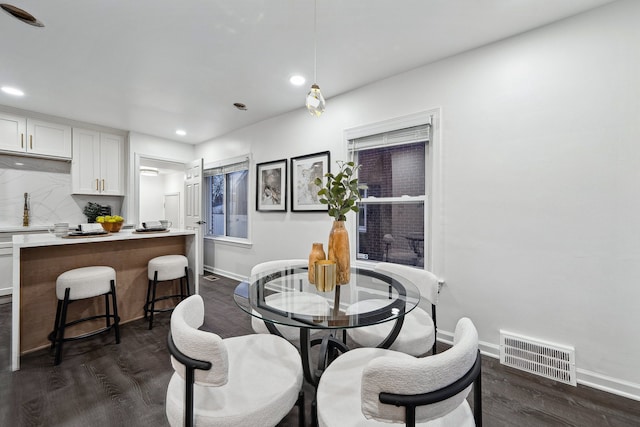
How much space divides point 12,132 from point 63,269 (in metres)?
2.78

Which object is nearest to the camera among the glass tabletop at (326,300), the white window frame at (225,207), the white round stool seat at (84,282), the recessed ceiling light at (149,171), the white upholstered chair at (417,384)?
the white upholstered chair at (417,384)

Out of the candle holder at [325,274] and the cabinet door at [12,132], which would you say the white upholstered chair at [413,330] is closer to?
the candle holder at [325,274]

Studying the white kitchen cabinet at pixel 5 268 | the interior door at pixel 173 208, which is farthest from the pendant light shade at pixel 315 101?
the interior door at pixel 173 208

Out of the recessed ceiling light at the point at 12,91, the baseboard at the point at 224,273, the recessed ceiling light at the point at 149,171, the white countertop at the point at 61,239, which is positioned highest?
the recessed ceiling light at the point at 12,91

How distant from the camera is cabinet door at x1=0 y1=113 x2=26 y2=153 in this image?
3568mm

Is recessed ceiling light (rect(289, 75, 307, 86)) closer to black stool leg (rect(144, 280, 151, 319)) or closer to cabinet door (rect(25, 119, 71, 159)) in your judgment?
black stool leg (rect(144, 280, 151, 319))

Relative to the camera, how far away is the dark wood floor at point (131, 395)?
1.57 m

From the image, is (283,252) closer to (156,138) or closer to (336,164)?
(336,164)

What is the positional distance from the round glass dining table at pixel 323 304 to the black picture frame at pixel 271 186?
193 cm

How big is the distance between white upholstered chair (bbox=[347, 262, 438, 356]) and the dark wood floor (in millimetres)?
564

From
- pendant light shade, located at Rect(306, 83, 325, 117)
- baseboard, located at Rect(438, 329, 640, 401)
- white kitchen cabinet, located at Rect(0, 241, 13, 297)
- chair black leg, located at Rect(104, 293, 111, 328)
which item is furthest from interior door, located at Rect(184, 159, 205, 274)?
baseboard, located at Rect(438, 329, 640, 401)

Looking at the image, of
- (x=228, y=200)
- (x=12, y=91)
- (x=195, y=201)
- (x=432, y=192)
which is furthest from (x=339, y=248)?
(x=12, y=91)

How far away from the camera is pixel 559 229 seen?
77.8 inches

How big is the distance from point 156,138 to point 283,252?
3446 mm
